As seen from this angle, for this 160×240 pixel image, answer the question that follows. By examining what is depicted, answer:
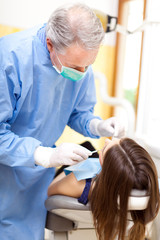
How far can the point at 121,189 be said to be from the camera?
1.05 m

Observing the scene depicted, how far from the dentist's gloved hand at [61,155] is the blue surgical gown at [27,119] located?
0.04 metres

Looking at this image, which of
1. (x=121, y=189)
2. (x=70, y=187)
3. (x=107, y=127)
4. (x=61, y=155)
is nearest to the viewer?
(x=121, y=189)

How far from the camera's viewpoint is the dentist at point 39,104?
114cm

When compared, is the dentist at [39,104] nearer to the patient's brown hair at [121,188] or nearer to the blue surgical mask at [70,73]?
the blue surgical mask at [70,73]

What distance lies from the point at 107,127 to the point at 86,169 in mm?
255

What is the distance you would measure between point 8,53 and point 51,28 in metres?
0.21

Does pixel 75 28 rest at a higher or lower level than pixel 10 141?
higher

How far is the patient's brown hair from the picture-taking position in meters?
1.05

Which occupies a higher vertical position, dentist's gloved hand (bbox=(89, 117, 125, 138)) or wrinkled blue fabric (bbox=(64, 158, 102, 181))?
dentist's gloved hand (bbox=(89, 117, 125, 138))

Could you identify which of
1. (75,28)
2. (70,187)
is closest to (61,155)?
(70,187)

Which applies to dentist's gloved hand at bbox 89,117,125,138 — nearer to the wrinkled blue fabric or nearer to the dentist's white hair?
the wrinkled blue fabric

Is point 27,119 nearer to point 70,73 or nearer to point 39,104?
point 39,104

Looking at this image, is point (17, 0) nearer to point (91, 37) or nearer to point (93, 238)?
point (91, 37)

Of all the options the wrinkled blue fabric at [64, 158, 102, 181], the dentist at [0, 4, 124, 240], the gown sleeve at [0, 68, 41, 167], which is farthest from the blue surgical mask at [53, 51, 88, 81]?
the wrinkled blue fabric at [64, 158, 102, 181]
